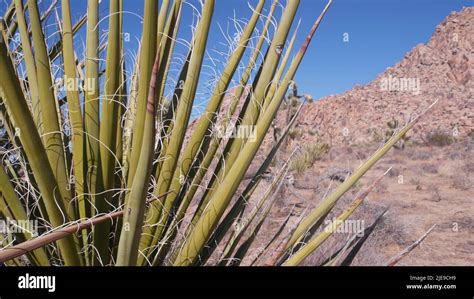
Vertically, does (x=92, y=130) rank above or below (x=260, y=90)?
below

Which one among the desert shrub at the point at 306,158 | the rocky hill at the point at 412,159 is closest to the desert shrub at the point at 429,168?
the rocky hill at the point at 412,159

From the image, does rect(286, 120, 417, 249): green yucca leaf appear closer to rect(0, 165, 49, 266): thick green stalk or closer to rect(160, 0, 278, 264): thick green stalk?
rect(160, 0, 278, 264): thick green stalk

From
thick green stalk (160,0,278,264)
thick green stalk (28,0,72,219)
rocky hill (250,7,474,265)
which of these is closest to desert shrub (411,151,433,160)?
rocky hill (250,7,474,265)

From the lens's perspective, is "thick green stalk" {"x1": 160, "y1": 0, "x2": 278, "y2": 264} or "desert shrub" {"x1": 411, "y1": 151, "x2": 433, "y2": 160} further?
"desert shrub" {"x1": 411, "y1": 151, "x2": 433, "y2": 160}

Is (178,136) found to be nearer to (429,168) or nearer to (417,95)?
(429,168)

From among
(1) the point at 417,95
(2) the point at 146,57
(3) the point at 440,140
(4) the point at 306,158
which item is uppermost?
(1) the point at 417,95

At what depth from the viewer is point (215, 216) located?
109cm

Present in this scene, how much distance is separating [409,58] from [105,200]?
39.7 metres

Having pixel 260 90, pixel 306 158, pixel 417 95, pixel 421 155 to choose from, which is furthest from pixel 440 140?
pixel 260 90

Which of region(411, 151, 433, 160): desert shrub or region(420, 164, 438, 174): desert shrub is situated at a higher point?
region(411, 151, 433, 160): desert shrub

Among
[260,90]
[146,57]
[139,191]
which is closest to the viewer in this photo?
[139,191]
